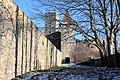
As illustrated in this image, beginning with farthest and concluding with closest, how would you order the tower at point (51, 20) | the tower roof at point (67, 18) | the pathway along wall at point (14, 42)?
the tower at point (51, 20) < the tower roof at point (67, 18) < the pathway along wall at point (14, 42)

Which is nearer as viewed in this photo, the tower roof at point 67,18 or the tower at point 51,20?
the tower roof at point 67,18

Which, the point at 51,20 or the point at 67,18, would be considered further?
the point at 67,18

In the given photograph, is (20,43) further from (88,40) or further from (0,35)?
(88,40)

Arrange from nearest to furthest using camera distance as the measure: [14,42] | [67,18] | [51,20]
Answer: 1. [14,42]
2. [51,20]
3. [67,18]

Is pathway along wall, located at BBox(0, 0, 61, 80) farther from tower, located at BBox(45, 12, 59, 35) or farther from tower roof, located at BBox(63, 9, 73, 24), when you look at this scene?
tower roof, located at BBox(63, 9, 73, 24)

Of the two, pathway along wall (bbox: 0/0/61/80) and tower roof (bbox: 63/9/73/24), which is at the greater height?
tower roof (bbox: 63/9/73/24)

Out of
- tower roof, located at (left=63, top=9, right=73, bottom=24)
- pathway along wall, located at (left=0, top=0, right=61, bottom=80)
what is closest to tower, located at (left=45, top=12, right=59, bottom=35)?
tower roof, located at (left=63, top=9, right=73, bottom=24)

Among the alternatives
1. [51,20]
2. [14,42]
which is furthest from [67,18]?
[14,42]

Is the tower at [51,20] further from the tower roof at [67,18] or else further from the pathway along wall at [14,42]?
the pathway along wall at [14,42]

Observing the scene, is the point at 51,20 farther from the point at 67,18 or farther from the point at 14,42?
the point at 14,42

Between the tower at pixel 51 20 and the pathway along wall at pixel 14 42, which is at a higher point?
the tower at pixel 51 20

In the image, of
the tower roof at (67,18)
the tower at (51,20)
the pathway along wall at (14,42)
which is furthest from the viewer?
the tower at (51,20)

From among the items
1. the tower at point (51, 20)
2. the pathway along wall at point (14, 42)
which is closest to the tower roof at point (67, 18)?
the tower at point (51, 20)

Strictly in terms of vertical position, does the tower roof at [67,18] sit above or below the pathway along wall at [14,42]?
above
